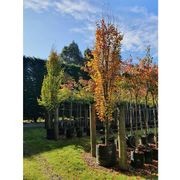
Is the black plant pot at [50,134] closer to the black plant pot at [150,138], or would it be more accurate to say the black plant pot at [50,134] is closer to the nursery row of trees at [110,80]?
the nursery row of trees at [110,80]

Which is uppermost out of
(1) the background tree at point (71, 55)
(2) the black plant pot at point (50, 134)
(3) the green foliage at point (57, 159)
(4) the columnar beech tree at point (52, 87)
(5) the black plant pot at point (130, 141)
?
(1) the background tree at point (71, 55)

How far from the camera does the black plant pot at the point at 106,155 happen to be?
11.1ft

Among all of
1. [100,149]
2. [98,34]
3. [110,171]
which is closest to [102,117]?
[100,149]

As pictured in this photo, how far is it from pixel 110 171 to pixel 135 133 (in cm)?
49

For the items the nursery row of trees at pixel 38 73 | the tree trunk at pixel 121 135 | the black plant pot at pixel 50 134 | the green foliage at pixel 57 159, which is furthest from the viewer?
the black plant pot at pixel 50 134

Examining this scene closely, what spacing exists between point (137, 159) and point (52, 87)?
1.08 m

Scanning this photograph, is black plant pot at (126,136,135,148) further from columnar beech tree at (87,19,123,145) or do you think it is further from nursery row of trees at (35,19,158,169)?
columnar beech tree at (87,19,123,145)

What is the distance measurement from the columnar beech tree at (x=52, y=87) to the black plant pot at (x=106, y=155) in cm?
52

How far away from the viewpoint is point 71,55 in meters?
3.55

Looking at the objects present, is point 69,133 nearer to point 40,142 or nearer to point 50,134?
point 50,134

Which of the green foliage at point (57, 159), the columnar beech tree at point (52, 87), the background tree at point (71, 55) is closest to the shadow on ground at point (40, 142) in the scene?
the green foliage at point (57, 159)

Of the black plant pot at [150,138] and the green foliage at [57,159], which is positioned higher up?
the black plant pot at [150,138]

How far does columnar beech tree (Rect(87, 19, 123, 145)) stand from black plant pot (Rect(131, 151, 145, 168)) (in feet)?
1.39
